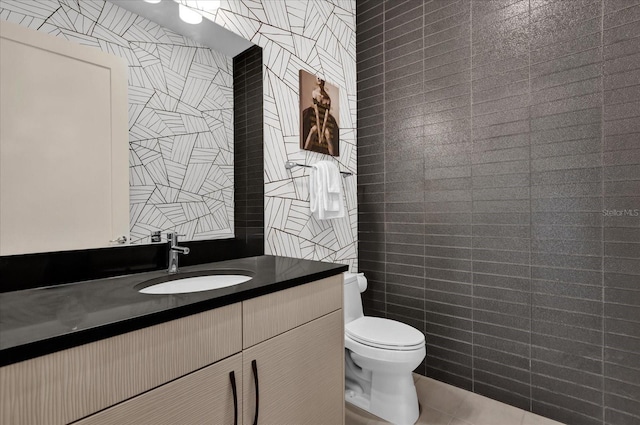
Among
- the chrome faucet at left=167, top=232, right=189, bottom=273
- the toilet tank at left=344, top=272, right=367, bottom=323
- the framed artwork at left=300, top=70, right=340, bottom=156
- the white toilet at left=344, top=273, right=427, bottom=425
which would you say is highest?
the framed artwork at left=300, top=70, right=340, bottom=156

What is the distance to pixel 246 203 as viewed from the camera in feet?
5.37

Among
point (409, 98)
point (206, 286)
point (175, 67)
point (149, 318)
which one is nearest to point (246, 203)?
point (206, 286)

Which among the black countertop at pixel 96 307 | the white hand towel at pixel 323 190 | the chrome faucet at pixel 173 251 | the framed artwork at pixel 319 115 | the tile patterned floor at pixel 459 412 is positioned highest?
the framed artwork at pixel 319 115

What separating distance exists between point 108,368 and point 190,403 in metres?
0.24

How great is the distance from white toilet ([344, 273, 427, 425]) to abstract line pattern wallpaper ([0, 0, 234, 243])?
36.2 inches

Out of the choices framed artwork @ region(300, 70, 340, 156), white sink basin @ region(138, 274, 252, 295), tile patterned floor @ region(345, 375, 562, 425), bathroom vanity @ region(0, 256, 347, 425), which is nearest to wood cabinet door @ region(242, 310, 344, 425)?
bathroom vanity @ region(0, 256, 347, 425)

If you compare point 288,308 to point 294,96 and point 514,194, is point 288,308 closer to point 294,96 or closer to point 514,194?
point 294,96

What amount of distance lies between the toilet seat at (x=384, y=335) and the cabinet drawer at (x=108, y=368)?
3.01ft

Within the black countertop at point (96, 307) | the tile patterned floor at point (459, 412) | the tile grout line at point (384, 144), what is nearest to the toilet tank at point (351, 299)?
the tile grout line at point (384, 144)

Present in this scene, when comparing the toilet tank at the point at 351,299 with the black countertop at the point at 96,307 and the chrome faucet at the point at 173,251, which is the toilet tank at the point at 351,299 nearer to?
the black countertop at the point at 96,307

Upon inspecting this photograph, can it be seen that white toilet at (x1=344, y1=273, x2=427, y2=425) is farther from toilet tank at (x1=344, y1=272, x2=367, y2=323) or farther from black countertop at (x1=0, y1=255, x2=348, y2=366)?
black countertop at (x1=0, y1=255, x2=348, y2=366)

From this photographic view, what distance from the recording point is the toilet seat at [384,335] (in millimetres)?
Answer: 1543

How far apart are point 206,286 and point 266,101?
104 cm

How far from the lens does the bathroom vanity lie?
584 mm
